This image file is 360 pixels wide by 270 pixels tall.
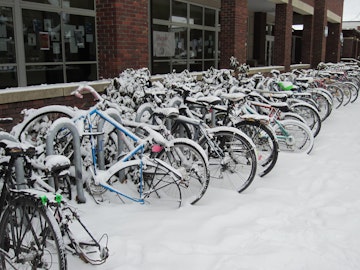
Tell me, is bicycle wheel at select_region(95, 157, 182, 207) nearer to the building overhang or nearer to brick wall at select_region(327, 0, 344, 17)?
the building overhang

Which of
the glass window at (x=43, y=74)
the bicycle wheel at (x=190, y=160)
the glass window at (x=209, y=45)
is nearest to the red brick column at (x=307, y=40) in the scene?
the glass window at (x=209, y=45)

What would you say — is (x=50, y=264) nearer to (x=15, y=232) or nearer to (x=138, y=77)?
(x=15, y=232)

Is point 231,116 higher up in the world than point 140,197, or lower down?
higher up

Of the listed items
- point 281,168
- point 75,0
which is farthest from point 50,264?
point 75,0

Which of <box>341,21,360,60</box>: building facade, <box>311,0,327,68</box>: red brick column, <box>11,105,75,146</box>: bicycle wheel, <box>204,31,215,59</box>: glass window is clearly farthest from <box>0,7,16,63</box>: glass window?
<box>341,21,360,60</box>: building facade

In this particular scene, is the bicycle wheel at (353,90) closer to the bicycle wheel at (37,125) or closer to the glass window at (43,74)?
the glass window at (43,74)

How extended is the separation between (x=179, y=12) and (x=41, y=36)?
7.28 m

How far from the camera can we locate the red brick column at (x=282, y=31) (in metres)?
16.1

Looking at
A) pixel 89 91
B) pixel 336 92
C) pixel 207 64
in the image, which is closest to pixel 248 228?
pixel 89 91

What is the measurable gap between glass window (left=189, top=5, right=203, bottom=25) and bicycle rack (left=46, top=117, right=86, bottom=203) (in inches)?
546

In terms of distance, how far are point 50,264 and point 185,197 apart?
2158 mm

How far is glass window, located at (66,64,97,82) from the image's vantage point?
11227 millimetres

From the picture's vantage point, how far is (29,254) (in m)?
2.66

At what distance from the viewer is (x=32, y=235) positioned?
8.63 feet
